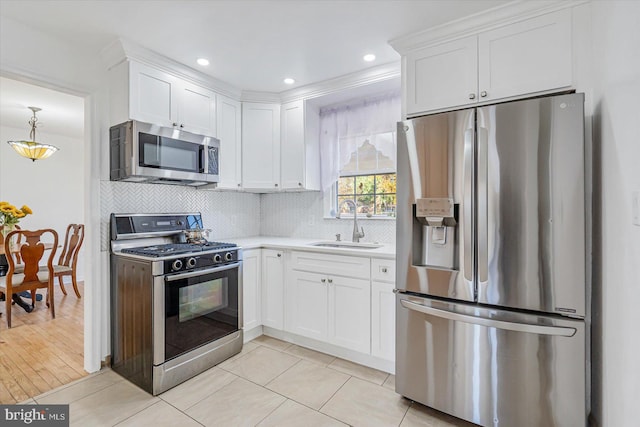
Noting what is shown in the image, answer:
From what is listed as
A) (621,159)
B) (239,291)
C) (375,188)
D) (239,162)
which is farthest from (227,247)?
(621,159)

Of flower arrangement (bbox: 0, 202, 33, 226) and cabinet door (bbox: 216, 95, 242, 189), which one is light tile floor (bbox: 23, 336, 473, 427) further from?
flower arrangement (bbox: 0, 202, 33, 226)

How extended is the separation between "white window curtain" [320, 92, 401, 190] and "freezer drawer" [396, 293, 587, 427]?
5.50ft

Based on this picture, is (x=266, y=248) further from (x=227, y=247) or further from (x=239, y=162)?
(x=239, y=162)

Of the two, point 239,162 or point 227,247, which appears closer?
point 227,247

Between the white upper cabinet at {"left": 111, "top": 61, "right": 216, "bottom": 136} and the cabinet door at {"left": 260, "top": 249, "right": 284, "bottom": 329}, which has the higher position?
the white upper cabinet at {"left": 111, "top": 61, "right": 216, "bottom": 136}

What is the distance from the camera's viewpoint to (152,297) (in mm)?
2109

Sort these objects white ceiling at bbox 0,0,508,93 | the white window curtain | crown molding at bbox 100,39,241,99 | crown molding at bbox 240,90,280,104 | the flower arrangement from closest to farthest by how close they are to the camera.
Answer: white ceiling at bbox 0,0,508,93 → crown molding at bbox 100,39,241,99 → the white window curtain → crown molding at bbox 240,90,280,104 → the flower arrangement

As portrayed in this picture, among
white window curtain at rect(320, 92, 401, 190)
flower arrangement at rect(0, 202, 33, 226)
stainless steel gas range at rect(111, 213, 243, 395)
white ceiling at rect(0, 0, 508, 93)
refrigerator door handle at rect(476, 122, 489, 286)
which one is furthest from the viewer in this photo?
flower arrangement at rect(0, 202, 33, 226)

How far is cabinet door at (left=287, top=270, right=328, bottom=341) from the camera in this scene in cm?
266

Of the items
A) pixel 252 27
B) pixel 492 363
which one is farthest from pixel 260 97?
pixel 492 363

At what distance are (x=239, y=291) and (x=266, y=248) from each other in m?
0.48

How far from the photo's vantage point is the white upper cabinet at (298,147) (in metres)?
3.19

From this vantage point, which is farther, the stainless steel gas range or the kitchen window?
the kitchen window

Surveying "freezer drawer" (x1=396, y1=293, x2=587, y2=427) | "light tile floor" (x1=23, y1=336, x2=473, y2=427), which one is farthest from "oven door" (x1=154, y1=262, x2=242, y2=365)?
"freezer drawer" (x1=396, y1=293, x2=587, y2=427)
